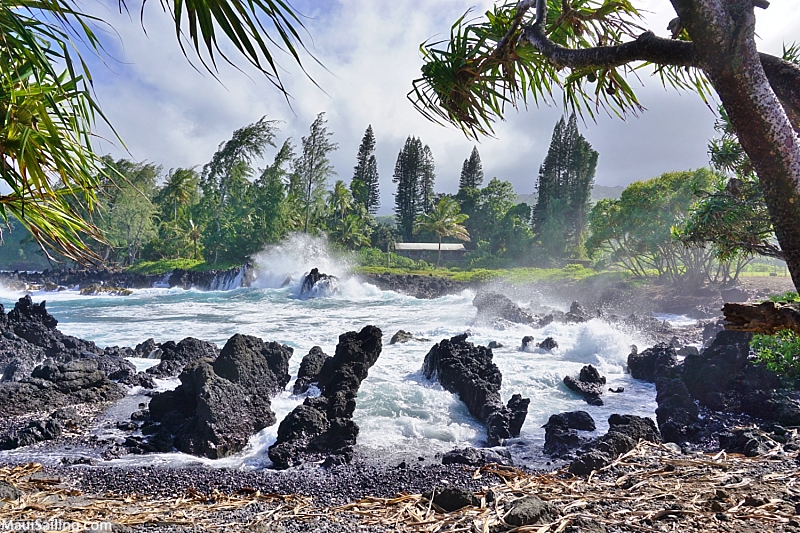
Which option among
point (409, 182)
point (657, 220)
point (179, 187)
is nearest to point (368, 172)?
point (409, 182)

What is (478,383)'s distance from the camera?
7488mm

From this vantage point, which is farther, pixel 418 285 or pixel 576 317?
pixel 418 285

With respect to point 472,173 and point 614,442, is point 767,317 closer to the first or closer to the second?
point 614,442

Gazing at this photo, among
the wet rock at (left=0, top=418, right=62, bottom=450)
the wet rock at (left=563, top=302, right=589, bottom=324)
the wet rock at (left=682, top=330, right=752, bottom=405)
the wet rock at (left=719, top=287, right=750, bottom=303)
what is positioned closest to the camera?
the wet rock at (left=0, top=418, right=62, bottom=450)

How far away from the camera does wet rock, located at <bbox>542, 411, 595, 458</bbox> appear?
218 inches

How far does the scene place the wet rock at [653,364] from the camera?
909 centimetres

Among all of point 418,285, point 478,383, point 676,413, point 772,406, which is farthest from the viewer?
point 418,285

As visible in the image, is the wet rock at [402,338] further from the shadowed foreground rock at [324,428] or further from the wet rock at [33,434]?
the wet rock at [33,434]

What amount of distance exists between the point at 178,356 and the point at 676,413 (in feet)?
29.8

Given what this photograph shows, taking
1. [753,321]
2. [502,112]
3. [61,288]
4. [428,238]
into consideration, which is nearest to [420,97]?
[502,112]

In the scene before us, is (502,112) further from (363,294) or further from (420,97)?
(363,294)

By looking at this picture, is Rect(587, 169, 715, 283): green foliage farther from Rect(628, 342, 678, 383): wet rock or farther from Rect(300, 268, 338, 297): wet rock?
Rect(300, 268, 338, 297): wet rock

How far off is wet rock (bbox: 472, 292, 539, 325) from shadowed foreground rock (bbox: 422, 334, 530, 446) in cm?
911

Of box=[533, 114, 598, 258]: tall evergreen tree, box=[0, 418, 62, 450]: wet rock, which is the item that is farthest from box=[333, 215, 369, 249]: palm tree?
box=[0, 418, 62, 450]: wet rock
